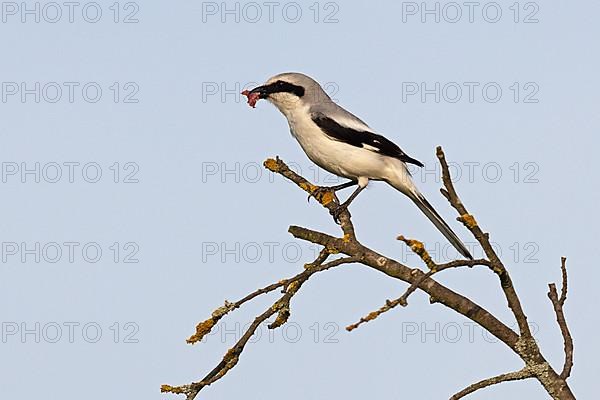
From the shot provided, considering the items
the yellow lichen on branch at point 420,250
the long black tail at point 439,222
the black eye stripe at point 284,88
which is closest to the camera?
the yellow lichen on branch at point 420,250

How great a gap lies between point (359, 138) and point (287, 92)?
2.21ft

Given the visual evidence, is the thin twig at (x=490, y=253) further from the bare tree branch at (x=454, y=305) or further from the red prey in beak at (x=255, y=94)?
the red prey in beak at (x=255, y=94)

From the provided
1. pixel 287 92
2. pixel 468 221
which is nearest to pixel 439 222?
pixel 287 92

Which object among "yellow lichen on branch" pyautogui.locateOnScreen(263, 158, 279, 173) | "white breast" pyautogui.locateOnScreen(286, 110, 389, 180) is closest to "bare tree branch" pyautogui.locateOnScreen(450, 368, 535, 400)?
"yellow lichen on branch" pyautogui.locateOnScreen(263, 158, 279, 173)

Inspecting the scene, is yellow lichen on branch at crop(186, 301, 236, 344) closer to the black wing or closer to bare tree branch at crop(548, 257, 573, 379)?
bare tree branch at crop(548, 257, 573, 379)

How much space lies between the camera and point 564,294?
3.52 metres

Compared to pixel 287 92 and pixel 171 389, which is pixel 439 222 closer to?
pixel 287 92

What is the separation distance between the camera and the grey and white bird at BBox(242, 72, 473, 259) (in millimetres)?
6770

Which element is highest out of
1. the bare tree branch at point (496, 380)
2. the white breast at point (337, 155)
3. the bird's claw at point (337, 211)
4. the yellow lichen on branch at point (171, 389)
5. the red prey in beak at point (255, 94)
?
the red prey in beak at point (255, 94)

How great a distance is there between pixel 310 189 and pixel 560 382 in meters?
1.96

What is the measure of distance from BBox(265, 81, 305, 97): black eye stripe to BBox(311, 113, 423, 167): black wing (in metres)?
0.26

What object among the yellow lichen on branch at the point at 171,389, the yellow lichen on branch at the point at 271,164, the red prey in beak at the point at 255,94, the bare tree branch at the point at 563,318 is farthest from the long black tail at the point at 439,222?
the yellow lichen on branch at the point at 171,389

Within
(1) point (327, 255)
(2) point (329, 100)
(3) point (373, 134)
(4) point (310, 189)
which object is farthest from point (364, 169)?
(1) point (327, 255)

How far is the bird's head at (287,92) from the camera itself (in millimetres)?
6949
